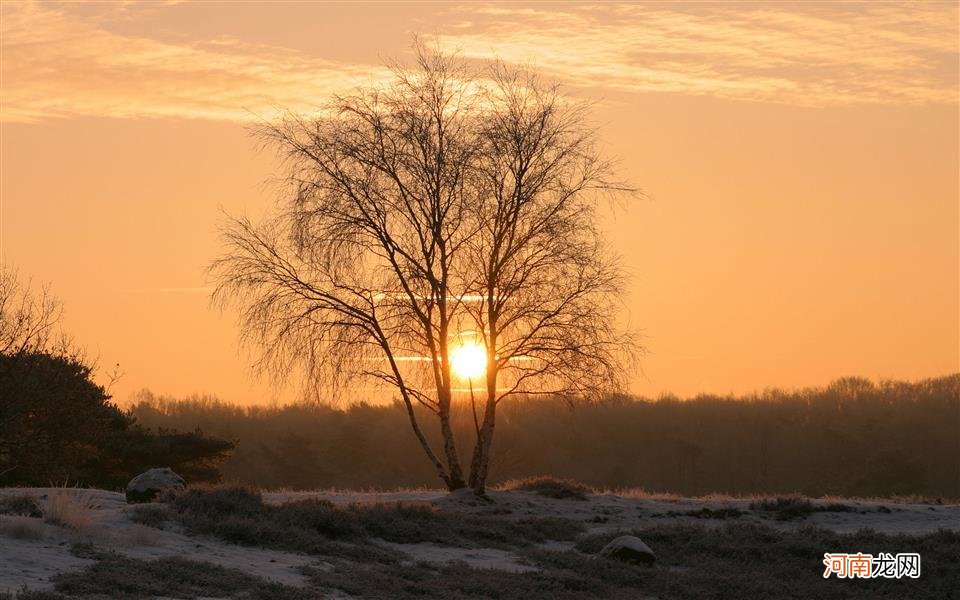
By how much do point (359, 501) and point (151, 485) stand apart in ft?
17.3

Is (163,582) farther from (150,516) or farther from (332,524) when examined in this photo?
(332,524)

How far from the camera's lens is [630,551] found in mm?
23797

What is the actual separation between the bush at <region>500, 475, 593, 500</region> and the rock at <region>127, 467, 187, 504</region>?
9.91m

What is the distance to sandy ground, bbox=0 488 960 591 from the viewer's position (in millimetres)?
18188

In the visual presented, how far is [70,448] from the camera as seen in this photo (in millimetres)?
38062

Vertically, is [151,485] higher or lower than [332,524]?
higher

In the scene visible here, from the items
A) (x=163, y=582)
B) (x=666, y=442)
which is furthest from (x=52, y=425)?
(x=666, y=442)

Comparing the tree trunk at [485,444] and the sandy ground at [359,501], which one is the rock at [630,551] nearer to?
the sandy ground at [359,501]

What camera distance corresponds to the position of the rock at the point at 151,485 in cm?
2605

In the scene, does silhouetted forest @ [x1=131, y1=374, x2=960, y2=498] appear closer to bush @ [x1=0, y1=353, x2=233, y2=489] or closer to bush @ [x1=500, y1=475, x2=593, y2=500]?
bush @ [x1=0, y1=353, x2=233, y2=489]

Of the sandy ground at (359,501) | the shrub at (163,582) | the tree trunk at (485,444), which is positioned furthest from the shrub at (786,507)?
the shrub at (163,582)

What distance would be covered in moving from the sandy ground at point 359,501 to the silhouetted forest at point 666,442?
76.3ft

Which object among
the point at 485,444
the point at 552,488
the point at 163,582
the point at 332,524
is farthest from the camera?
the point at 552,488

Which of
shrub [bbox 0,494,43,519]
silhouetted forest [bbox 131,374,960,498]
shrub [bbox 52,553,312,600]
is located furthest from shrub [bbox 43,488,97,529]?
silhouetted forest [bbox 131,374,960,498]
